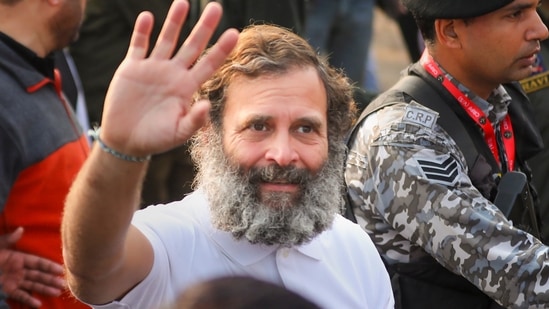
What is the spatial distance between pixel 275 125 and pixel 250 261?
1.20ft

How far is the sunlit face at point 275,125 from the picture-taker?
312cm

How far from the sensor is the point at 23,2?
392 centimetres

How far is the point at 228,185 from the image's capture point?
3127mm

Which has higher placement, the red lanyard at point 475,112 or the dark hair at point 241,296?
the dark hair at point 241,296

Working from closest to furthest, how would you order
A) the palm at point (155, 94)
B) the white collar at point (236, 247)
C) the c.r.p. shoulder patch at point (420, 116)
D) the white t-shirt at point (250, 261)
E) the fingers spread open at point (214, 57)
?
the palm at point (155, 94) → the fingers spread open at point (214, 57) → the white t-shirt at point (250, 261) → the white collar at point (236, 247) → the c.r.p. shoulder patch at point (420, 116)

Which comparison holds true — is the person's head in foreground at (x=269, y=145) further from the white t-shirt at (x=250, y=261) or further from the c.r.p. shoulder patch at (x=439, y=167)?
the c.r.p. shoulder patch at (x=439, y=167)

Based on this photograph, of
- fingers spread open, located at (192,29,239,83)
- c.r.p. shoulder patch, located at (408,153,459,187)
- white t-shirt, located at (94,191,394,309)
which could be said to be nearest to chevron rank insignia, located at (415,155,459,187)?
c.r.p. shoulder patch, located at (408,153,459,187)

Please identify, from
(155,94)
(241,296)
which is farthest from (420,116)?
(241,296)

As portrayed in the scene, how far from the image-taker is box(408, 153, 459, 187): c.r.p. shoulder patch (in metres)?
3.62

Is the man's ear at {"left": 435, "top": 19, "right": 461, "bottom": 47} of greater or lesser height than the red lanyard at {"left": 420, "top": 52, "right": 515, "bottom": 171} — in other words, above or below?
above

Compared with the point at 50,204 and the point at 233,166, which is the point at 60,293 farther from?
the point at 233,166

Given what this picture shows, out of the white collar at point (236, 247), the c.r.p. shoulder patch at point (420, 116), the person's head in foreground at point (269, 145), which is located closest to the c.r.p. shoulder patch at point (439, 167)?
the c.r.p. shoulder patch at point (420, 116)

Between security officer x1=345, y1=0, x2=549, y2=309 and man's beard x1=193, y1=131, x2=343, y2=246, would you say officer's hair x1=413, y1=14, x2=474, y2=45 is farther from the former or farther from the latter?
man's beard x1=193, y1=131, x2=343, y2=246

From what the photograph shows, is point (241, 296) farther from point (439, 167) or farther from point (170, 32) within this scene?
point (439, 167)
